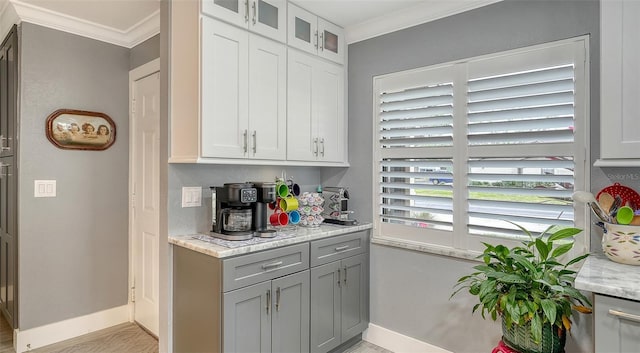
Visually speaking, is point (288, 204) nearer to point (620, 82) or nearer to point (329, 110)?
point (329, 110)

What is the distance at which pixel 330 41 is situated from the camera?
281cm

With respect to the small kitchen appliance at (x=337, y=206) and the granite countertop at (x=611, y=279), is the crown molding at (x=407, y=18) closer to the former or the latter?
the small kitchen appliance at (x=337, y=206)

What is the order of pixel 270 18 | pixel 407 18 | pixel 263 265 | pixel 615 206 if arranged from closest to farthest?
pixel 615 206, pixel 263 265, pixel 270 18, pixel 407 18

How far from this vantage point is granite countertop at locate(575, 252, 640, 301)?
132 centimetres

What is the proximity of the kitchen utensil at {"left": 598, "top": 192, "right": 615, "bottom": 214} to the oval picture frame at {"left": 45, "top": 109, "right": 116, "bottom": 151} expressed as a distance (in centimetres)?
350

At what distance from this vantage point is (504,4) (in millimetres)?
2188

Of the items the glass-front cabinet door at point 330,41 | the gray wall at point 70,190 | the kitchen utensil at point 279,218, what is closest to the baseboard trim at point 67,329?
the gray wall at point 70,190

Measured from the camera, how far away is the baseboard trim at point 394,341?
2528mm

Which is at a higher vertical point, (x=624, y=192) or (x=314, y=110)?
(x=314, y=110)

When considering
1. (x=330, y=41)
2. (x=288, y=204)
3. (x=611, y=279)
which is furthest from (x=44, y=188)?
(x=611, y=279)

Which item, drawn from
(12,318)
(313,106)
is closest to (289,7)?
(313,106)

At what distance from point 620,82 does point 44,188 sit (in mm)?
3717

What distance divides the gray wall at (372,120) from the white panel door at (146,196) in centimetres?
148

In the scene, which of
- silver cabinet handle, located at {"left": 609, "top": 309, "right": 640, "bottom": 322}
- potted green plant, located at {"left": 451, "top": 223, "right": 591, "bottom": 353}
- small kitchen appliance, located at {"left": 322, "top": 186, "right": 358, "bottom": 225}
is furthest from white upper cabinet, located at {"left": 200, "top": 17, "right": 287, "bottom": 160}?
silver cabinet handle, located at {"left": 609, "top": 309, "right": 640, "bottom": 322}
